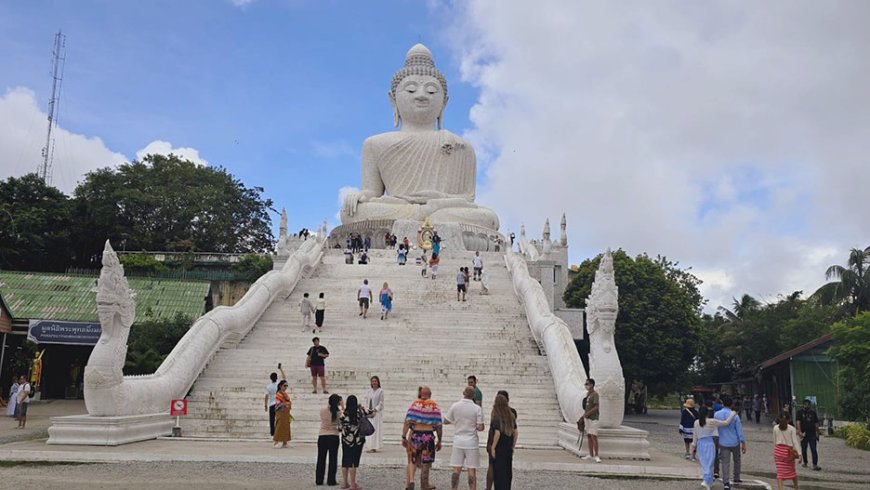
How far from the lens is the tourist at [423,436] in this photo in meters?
8.23

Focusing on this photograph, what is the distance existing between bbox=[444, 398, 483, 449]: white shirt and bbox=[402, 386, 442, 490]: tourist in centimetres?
26

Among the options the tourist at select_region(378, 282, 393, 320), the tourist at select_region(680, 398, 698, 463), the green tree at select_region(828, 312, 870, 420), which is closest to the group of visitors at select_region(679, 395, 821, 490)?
the tourist at select_region(680, 398, 698, 463)

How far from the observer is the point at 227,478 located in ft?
30.0

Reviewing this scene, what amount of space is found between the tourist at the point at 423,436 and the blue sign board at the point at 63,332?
16.2 meters

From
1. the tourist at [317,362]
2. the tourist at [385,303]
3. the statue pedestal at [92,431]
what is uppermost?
the tourist at [385,303]

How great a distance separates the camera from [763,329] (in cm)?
3784

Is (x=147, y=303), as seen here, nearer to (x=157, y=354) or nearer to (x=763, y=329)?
(x=157, y=354)

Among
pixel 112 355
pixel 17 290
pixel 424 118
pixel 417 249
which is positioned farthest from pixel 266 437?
pixel 424 118

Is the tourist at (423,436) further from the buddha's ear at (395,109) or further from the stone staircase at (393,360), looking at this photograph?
the buddha's ear at (395,109)

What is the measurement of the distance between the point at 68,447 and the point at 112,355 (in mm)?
1531

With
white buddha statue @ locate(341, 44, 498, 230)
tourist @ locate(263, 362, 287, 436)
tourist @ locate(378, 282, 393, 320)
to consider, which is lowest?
tourist @ locate(263, 362, 287, 436)

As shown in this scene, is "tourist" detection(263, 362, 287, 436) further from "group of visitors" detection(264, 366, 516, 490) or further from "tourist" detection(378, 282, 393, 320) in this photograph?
"tourist" detection(378, 282, 393, 320)

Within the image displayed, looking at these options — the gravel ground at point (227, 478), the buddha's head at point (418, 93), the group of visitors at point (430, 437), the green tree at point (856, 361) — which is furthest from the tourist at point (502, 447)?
the buddha's head at point (418, 93)

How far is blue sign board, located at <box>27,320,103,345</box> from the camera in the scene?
21.9 metres
